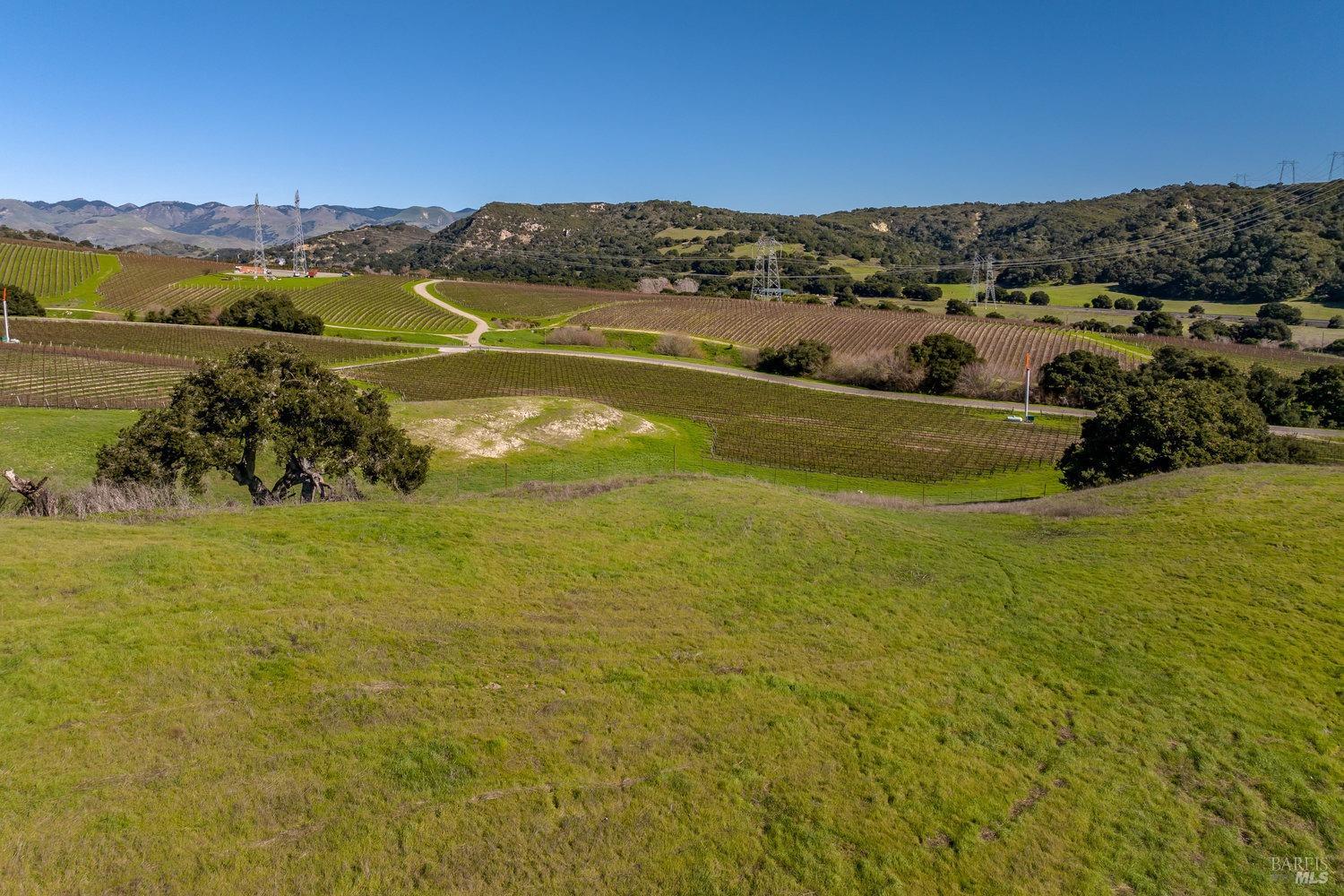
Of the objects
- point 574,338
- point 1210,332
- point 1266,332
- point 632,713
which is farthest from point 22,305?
point 1266,332

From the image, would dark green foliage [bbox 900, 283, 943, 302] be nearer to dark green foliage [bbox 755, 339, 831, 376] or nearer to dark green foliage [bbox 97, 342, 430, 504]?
dark green foliage [bbox 755, 339, 831, 376]

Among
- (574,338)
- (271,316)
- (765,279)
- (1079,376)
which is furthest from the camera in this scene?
A: (765,279)

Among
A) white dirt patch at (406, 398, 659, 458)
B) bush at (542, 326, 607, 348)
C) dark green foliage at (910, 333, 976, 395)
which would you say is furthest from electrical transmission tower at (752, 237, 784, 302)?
white dirt patch at (406, 398, 659, 458)

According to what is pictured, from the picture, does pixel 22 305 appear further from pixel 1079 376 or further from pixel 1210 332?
pixel 1210 332

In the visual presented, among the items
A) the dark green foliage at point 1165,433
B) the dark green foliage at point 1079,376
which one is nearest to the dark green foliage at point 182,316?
the dark green foliage at point 1165,433

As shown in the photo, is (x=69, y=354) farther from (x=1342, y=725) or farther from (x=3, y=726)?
(x=1342, y=725)

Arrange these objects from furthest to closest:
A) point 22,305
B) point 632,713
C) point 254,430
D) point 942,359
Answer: point 22,305
point 942,359
point 254,430
point 632,713
